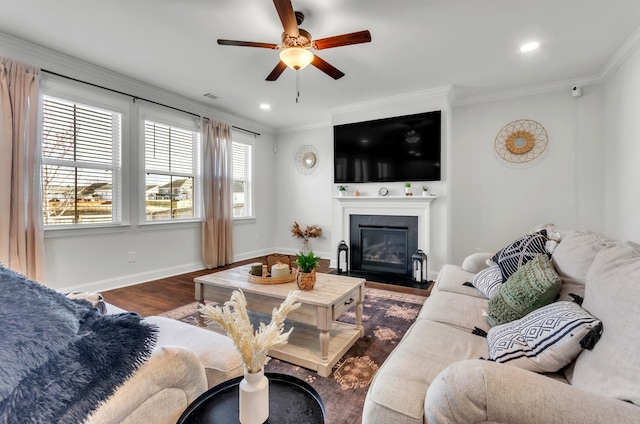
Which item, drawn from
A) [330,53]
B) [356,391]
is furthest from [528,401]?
[330,53]

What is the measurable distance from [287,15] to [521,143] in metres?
3.55

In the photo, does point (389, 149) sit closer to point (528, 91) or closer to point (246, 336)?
point (528, 91)

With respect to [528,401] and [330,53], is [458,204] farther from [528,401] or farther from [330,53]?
[528,401]

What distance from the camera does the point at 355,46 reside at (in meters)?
2.78

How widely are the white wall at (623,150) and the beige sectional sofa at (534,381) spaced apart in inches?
95.7

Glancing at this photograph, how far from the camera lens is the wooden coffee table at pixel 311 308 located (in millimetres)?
1785

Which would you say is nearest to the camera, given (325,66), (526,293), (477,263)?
(526,293)

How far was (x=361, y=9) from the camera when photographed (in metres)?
2.25

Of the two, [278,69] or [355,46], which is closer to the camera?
[278,69]

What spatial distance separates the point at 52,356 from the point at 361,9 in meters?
2.69

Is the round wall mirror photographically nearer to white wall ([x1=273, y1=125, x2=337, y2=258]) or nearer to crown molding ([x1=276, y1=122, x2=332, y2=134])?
white wall ([x1=273, y1=125, x2=337, y2=258])

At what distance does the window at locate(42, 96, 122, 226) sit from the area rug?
1.72 metres

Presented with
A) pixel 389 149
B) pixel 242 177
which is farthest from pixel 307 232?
pixel 389 149

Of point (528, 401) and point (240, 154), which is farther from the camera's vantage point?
point (240, 154)
